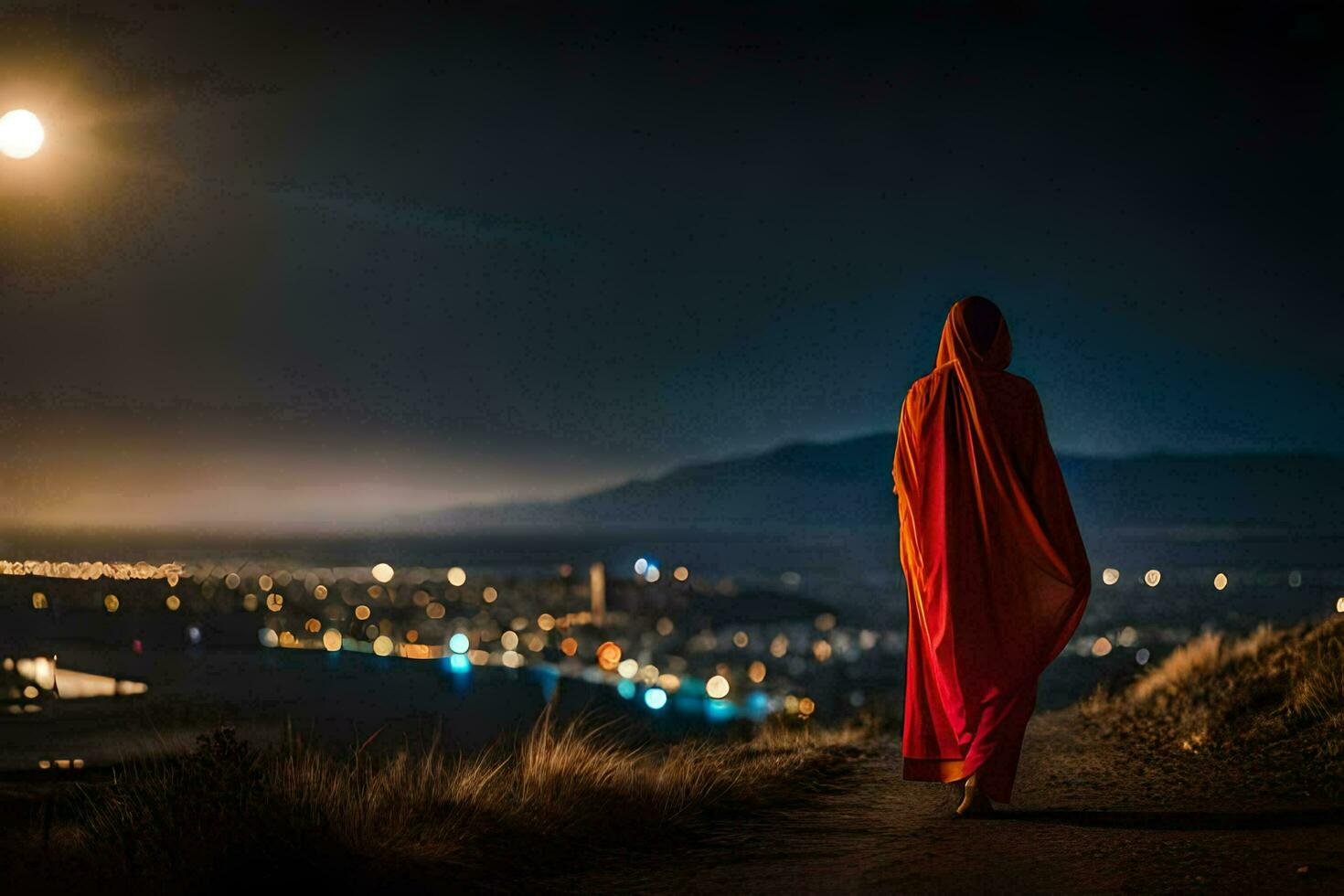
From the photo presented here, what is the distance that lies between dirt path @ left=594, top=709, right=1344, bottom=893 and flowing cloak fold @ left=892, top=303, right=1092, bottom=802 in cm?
52

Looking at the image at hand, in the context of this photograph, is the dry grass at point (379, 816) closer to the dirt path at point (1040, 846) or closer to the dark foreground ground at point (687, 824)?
the dark foreground ground at point (687, 824)

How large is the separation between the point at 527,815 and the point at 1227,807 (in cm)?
365

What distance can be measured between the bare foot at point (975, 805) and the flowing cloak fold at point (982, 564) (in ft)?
0.14

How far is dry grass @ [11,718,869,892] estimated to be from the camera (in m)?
5.34

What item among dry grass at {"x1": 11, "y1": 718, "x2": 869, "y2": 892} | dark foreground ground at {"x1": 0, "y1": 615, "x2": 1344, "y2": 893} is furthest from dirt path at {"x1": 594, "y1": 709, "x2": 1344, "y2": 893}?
dry grass at {"x1": 11, "y1": 718, "x2": 869, "y2": 892}

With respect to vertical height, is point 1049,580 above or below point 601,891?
above

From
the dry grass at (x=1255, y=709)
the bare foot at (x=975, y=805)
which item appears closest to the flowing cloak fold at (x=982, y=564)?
the bare foot at (x=975, y=805)

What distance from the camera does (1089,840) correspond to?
19.5ft

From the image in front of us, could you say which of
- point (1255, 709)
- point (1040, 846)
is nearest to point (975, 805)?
point (1040, 846)

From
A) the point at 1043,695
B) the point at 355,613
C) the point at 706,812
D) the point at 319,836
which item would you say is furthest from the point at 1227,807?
the point at 355,613

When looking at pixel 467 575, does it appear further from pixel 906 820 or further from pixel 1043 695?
pixel 906 820

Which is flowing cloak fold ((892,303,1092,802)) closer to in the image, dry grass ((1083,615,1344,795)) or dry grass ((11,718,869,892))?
dry grass ((11,718,869,892))

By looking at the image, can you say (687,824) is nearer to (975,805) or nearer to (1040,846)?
(975,805)

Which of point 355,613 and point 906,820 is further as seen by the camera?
point 355,613
